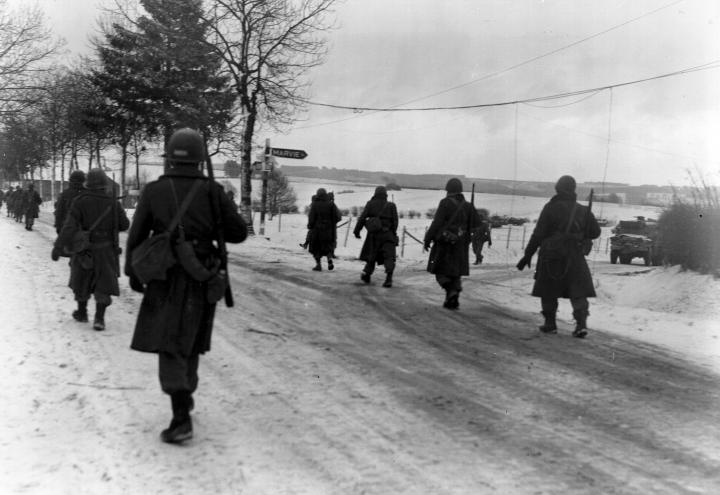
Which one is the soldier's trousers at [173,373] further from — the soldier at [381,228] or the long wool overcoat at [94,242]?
the soldier at [381,228]

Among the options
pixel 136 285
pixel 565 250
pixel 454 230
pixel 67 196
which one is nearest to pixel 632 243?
pixel 454 230

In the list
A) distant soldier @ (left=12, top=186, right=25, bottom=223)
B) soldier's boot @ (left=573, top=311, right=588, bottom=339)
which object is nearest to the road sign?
distant soldier @ (left=12, top=186, right=25, bottom=223)

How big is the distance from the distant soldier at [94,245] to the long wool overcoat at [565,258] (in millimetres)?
5116

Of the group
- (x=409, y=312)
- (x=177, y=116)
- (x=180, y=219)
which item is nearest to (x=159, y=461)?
(x=180, y=219)

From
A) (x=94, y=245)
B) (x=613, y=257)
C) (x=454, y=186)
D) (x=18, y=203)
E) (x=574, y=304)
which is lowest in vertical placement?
(x=613, y=257)

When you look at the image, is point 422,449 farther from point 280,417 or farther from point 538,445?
point 280,417

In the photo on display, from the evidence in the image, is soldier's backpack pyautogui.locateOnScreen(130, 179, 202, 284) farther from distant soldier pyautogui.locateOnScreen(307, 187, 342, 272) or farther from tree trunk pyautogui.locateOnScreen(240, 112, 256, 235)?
tree trunk pyautogui.locateOnScreen(240, 112, 256, 235)

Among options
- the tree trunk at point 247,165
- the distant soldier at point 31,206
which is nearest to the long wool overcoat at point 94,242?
the tree trunk at point 247,165

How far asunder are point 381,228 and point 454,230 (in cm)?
234

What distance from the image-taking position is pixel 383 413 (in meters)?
4.77

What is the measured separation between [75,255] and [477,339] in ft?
16.1

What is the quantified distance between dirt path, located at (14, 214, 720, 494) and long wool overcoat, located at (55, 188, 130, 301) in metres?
0.51

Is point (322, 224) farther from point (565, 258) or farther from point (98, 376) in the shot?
point (98, 376)

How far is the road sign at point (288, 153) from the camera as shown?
877 inches
